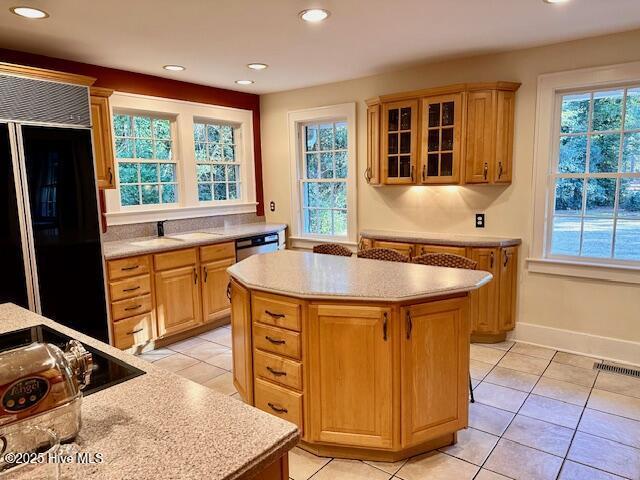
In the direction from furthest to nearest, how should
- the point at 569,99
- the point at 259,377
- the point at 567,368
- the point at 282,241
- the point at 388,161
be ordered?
1. the point at 282,241
2. the point at 388,161
3. the point at 569,99
4. the point at 567,368
5. the point at 259,377

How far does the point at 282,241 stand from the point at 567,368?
A: 301cm

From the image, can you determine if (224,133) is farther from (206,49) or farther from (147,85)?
(206,49)

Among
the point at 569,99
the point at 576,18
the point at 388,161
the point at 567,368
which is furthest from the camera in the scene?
the point at 388,161

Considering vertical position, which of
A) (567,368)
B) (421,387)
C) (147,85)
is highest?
(147,85)

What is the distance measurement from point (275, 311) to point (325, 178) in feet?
9.71

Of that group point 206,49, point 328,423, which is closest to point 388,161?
point 206,49

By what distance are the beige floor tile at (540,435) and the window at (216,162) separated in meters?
3.69

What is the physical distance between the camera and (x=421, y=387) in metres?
2.13

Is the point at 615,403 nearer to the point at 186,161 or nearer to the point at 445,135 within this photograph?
the point at 445,135

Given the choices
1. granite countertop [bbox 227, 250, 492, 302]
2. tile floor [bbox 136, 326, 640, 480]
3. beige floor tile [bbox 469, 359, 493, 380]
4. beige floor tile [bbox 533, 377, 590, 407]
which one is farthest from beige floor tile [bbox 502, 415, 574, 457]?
granite countertop [bbox 227, 250, 492, 302]

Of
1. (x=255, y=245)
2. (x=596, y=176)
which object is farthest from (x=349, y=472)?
(x=596, y=176)

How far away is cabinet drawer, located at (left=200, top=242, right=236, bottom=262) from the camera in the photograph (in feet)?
13.1

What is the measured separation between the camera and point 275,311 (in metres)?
2.24

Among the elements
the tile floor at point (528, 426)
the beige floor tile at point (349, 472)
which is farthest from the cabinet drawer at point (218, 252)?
the beige floor tile at point (349, 472)
